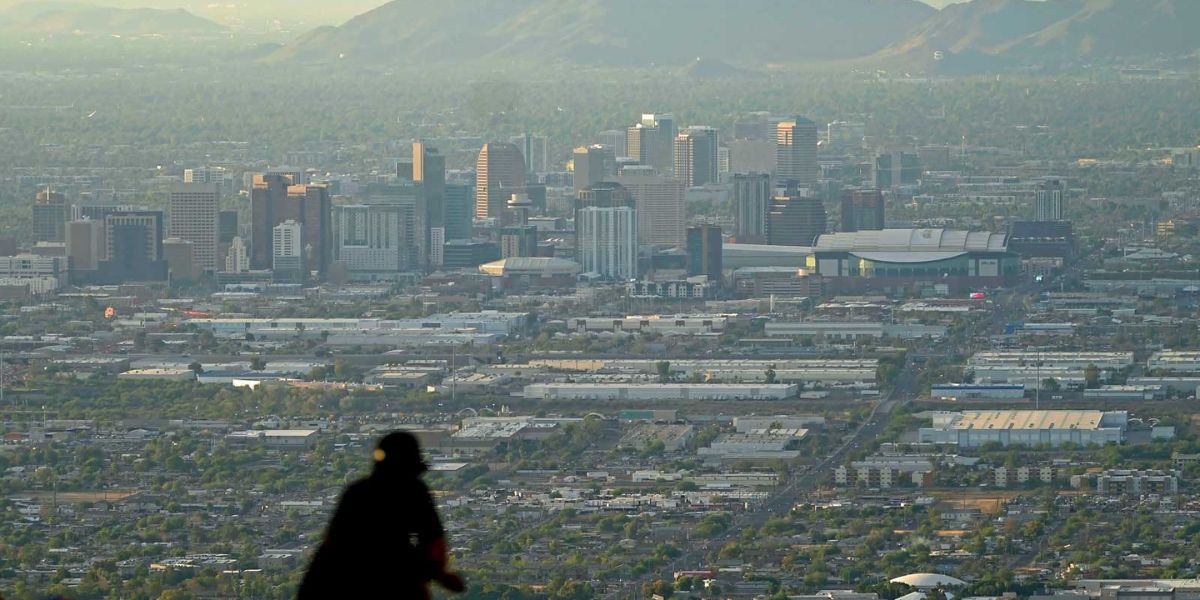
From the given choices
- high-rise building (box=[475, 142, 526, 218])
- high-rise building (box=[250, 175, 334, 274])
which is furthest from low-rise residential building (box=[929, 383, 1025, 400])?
high-rise building (box=[475, 142, 526, 218])

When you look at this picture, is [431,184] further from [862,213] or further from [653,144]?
[653,144]

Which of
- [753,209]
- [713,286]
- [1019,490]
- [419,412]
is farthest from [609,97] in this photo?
[1019,490]

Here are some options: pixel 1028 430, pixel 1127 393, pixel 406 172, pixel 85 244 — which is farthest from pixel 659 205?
pixel 1028 430

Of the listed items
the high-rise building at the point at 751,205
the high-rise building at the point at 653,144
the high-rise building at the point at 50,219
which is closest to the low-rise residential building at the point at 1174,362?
the high-rise building at the point at 751,205

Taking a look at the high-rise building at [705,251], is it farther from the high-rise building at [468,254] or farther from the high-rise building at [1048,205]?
the high-rise building at [1048,205]

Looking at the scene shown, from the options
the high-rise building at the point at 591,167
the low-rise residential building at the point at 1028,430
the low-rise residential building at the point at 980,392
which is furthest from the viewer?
the high-rise building at the point at 591,167

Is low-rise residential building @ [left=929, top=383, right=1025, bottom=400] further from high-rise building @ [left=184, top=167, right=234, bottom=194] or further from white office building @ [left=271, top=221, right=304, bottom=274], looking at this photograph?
high-rise building @ [left=184, top=167, right=234, bottom=194]

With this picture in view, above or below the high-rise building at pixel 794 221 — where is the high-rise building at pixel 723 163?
above
